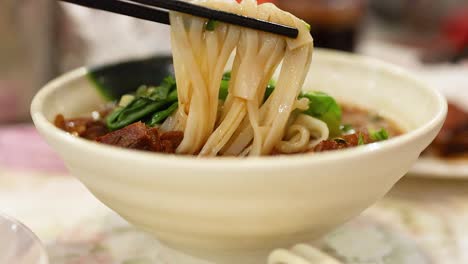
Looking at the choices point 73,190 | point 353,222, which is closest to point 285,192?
point 353,222

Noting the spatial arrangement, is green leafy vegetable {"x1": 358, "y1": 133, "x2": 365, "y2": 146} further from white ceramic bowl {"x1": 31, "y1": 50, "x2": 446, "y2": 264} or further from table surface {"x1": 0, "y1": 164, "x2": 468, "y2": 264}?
table surface {"x1": 0, "y1": 164, "x2": 468, "y2": 264}

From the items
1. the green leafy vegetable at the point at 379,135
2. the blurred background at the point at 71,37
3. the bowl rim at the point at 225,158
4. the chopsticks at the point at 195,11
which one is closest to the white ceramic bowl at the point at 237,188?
the bowl rim at the point at 225,158

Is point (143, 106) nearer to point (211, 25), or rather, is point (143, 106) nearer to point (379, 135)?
point (211, 25)

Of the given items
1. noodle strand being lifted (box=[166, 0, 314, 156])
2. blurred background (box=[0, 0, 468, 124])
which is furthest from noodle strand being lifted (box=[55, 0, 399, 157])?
blurred background (box=[0, 0, 468, 124])

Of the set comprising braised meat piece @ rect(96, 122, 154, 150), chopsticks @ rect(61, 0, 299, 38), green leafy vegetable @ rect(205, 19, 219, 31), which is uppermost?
chopsticks @ rect(61, 0, 299, 38)

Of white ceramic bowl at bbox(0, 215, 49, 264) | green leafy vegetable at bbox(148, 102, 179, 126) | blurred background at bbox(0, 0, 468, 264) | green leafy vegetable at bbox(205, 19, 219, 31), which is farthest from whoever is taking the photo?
blurred background at bbox(0, 0, 468, 264)

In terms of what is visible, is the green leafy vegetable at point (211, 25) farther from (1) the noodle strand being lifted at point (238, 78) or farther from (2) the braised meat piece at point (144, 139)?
(2) the braised meat piece at point (144, 139)
